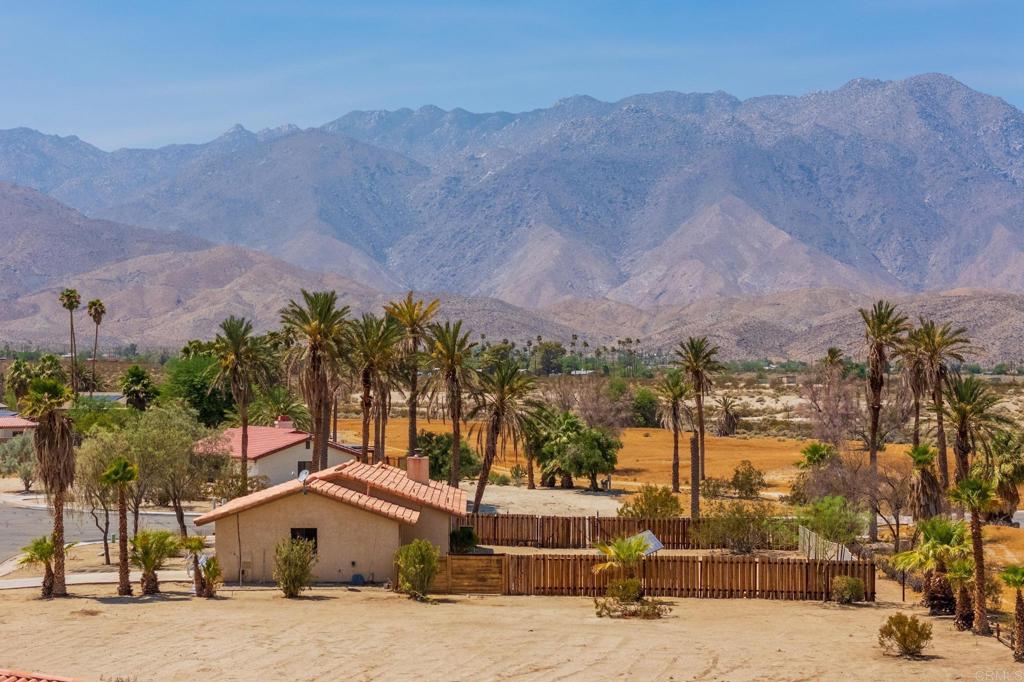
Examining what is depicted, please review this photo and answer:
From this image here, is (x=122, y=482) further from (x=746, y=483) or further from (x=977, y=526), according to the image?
(x=746, y=483)

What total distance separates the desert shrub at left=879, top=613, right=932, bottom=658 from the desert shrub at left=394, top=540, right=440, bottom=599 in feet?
39.5

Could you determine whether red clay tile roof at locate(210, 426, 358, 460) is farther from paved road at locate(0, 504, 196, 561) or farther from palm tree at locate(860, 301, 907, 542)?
palm tree at locate(860, 301, 907, 542)

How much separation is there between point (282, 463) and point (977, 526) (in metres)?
37.8

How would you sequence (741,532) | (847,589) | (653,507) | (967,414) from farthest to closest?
(653,507)
(741,532)
(967,414)
(847,589)

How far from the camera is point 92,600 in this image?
3369 cm

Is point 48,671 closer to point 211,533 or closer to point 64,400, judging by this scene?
point 64,400

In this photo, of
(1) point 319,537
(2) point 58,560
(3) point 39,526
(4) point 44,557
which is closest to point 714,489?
Answer: (3) point 39,526

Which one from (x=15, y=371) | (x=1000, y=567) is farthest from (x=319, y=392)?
(x=15, y=371)

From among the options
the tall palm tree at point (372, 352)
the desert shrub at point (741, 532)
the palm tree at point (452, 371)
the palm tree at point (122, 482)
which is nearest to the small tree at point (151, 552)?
the palm tree at point (122, 482)

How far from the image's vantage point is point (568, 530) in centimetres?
4759

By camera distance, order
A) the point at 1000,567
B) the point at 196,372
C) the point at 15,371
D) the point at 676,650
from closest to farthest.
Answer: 1. the point at 676,650
2. the point at 1000,567
3. the point at 196,372
4. the point at 15,371

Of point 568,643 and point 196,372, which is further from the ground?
point 196,372

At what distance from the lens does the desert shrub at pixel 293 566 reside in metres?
34.4

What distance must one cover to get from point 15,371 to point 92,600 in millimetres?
66802
